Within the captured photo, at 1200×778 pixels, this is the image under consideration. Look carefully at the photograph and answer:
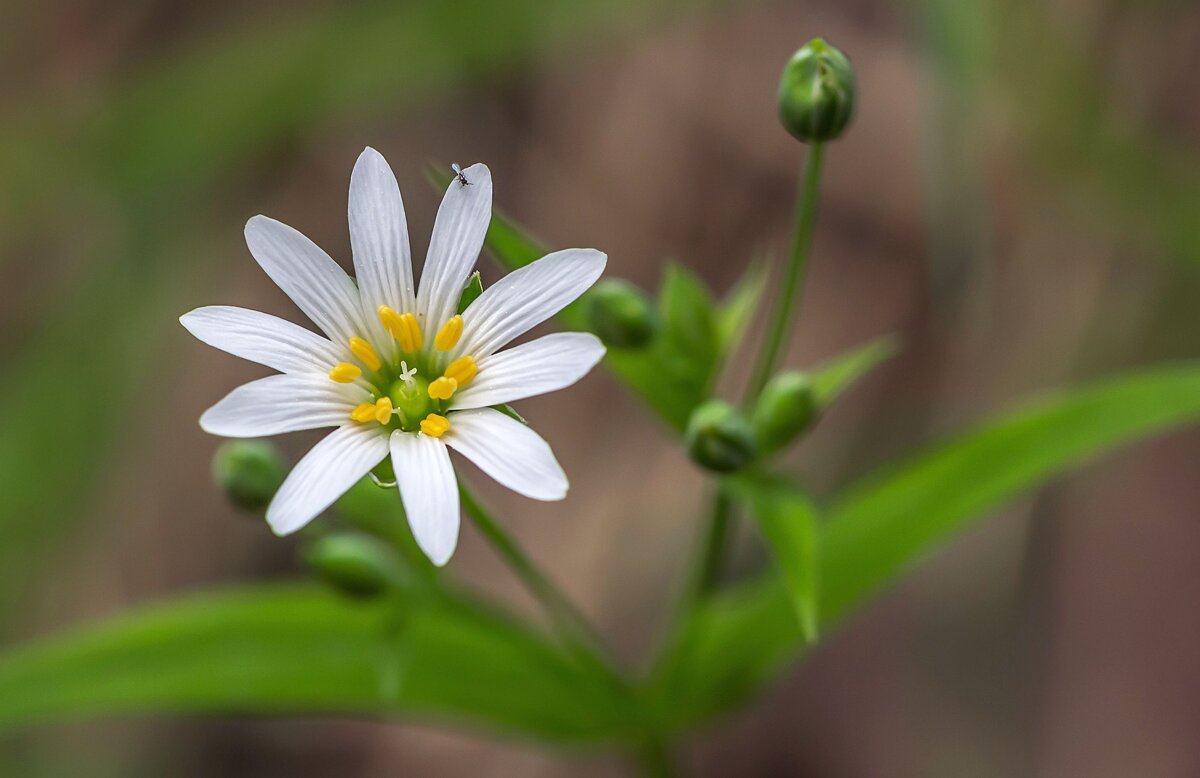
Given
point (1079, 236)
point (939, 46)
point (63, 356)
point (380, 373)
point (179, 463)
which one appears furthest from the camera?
point (179, 463)

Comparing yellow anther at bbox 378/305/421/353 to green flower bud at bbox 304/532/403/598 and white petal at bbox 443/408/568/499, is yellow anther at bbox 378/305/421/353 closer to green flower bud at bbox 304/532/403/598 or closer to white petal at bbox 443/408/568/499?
white petal at bbox 443/408/568/499

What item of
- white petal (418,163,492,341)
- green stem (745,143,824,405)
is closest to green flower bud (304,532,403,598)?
white petal (418,163,492,341)

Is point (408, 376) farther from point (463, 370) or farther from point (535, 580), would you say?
point (535, 580)

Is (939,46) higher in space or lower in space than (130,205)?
higher

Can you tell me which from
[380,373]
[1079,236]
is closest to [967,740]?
[1079,236]

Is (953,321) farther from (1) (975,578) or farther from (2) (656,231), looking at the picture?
(2) (656,231)

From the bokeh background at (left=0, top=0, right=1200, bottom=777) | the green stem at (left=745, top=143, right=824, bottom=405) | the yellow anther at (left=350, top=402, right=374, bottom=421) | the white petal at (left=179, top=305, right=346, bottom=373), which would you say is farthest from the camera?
the bokeh background at (left=0, top=0, right=1200, bottom=777)
